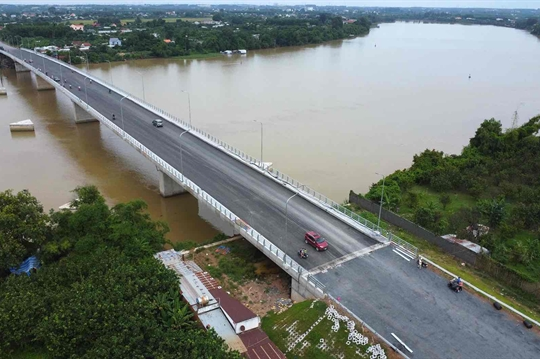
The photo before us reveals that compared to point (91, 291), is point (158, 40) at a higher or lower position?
higher

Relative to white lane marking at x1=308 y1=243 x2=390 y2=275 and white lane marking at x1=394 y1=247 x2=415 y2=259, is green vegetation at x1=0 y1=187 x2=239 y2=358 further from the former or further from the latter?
white lane marking at x1=394 y1=247 x2=415 y2=259

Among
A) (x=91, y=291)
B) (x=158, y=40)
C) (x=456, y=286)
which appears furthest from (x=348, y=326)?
(x=158, y=40)

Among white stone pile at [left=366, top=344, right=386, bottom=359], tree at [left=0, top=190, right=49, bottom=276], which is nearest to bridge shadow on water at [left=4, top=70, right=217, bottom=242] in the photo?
tree at [left=0, top=190, right=49, bottom=276]

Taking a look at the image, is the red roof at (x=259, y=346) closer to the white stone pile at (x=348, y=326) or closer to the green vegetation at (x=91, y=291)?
the green vegetation at (x=91, y=291)

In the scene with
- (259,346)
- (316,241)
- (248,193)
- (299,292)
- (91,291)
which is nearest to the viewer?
(259,346)

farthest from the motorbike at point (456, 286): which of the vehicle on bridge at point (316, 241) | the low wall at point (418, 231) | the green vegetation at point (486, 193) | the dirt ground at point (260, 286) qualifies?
the dirt ground at point (260, 286)

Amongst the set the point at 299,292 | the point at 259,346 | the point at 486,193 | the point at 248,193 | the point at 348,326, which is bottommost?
the point at 486,193

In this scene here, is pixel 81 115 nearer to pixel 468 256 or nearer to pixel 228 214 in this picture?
pixel 228 214

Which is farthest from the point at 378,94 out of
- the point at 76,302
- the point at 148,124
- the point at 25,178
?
the point at 76,302
